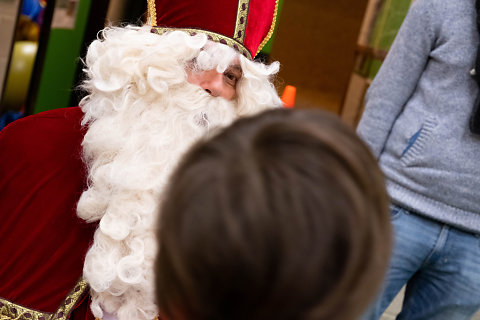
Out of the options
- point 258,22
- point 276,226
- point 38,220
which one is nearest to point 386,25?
point 258,22

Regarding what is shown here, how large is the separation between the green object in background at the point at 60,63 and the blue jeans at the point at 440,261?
2.88 m

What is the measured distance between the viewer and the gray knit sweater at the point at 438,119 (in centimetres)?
197

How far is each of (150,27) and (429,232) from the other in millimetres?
1054

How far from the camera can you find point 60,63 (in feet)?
14.8

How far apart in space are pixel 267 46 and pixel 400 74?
3031 mm

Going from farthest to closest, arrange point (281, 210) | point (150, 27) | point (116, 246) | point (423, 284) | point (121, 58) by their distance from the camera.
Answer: point (423, 284) → point (150, 27) → point (121, 58) → point (116, 246) → point (281, 210)

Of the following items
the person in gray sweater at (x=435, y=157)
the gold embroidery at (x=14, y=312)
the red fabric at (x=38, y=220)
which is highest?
the person in gray sweater at (x=435, y=157)

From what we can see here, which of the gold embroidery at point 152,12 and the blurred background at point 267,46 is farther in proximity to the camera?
the blurred background at point 267,46

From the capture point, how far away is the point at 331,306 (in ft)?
2.27

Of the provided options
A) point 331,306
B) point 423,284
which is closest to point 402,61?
point 423,284

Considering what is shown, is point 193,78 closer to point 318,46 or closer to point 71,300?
point 71,300

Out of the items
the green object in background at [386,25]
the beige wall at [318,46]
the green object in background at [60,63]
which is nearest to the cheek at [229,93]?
the green object in background at [60,63]

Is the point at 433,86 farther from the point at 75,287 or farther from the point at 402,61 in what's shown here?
the point at 75,287

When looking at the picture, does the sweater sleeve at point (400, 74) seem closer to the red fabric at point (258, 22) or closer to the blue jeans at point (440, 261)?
the blue jeans at point (440, 261)
